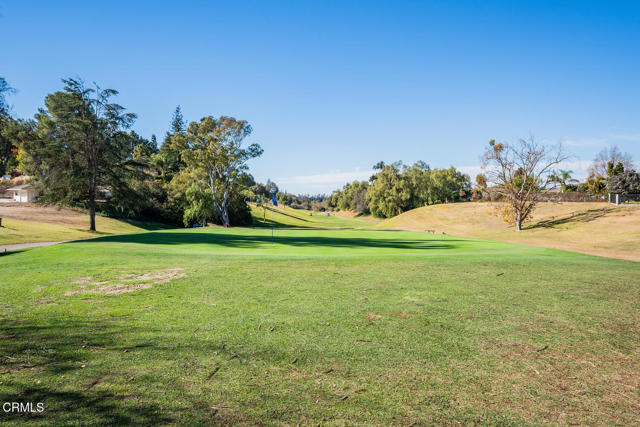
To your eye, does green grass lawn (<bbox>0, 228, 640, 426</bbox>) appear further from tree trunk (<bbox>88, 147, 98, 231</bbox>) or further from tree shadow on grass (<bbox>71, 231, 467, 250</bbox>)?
tree trunk (<bbox>88, 147, 98, 231</bbox>)

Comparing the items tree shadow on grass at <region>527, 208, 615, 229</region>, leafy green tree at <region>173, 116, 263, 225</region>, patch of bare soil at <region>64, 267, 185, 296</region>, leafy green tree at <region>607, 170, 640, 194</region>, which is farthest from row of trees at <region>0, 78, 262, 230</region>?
leafy green tree at <region>607, 170, 640, 194</region>

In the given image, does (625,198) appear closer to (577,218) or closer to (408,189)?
(577,218)

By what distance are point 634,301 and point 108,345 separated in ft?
35.3

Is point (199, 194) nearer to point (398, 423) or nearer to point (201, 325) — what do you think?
point (201, 325)

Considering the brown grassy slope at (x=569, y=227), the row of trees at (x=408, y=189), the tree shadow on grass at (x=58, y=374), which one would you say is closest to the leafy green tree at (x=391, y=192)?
the row of trees at (x=408, y=189)

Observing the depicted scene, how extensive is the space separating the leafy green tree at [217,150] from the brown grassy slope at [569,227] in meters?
31.9

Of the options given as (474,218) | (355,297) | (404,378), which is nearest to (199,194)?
(474,218)

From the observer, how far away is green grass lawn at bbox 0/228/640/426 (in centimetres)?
345

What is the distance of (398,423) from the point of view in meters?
3.25

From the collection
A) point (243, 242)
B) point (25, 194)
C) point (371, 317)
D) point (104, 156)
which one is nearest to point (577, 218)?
point (243, 242)

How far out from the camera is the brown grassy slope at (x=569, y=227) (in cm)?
2599

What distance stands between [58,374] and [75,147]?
45.4 metres

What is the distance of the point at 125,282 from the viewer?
8914mm

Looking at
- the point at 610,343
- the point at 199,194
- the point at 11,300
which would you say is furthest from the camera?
the point at 199,194
